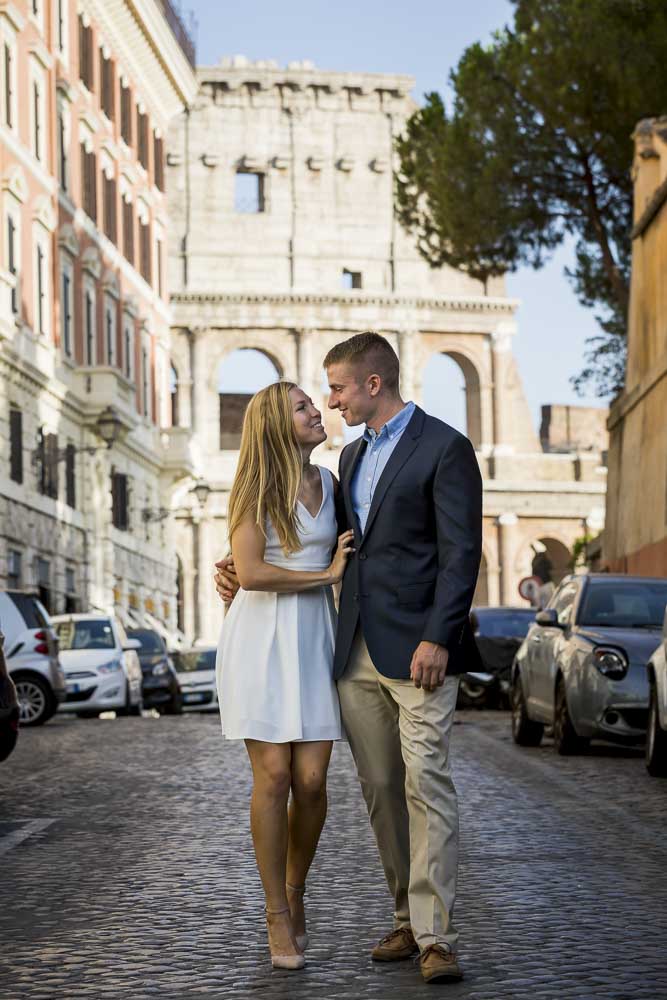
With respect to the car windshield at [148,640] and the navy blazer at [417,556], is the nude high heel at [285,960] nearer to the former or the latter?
the navy blazer at [417,556]

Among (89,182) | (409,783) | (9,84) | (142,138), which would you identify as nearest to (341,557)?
(409,783)

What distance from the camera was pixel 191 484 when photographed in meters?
56.1

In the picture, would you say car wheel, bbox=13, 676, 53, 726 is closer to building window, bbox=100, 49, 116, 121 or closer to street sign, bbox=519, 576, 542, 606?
street sign, bbox=519, 576, 542, 606

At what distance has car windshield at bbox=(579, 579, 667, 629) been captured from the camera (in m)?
16.7

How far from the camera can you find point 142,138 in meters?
52.3

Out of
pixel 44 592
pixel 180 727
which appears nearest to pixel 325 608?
pixel 180 727

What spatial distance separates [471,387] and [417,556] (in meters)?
65.5

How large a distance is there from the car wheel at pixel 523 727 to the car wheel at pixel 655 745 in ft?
11.7

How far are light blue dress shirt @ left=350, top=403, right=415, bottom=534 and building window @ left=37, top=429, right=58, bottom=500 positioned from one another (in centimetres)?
3213

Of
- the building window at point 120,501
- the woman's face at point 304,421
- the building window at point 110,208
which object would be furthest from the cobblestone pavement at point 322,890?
the building window at point 110,208

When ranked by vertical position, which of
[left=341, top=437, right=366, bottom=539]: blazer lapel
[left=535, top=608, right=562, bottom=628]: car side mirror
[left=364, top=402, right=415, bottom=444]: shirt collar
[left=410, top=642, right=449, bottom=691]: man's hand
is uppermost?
[left=364, top=402, right=415, bottom=444]: shirt collar

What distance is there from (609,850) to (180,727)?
1317 centimetres

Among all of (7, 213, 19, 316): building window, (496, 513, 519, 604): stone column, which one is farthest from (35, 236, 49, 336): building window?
(496, 513, 519, 604): stone column

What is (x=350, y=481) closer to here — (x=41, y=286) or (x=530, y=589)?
(x=41, y=286)
